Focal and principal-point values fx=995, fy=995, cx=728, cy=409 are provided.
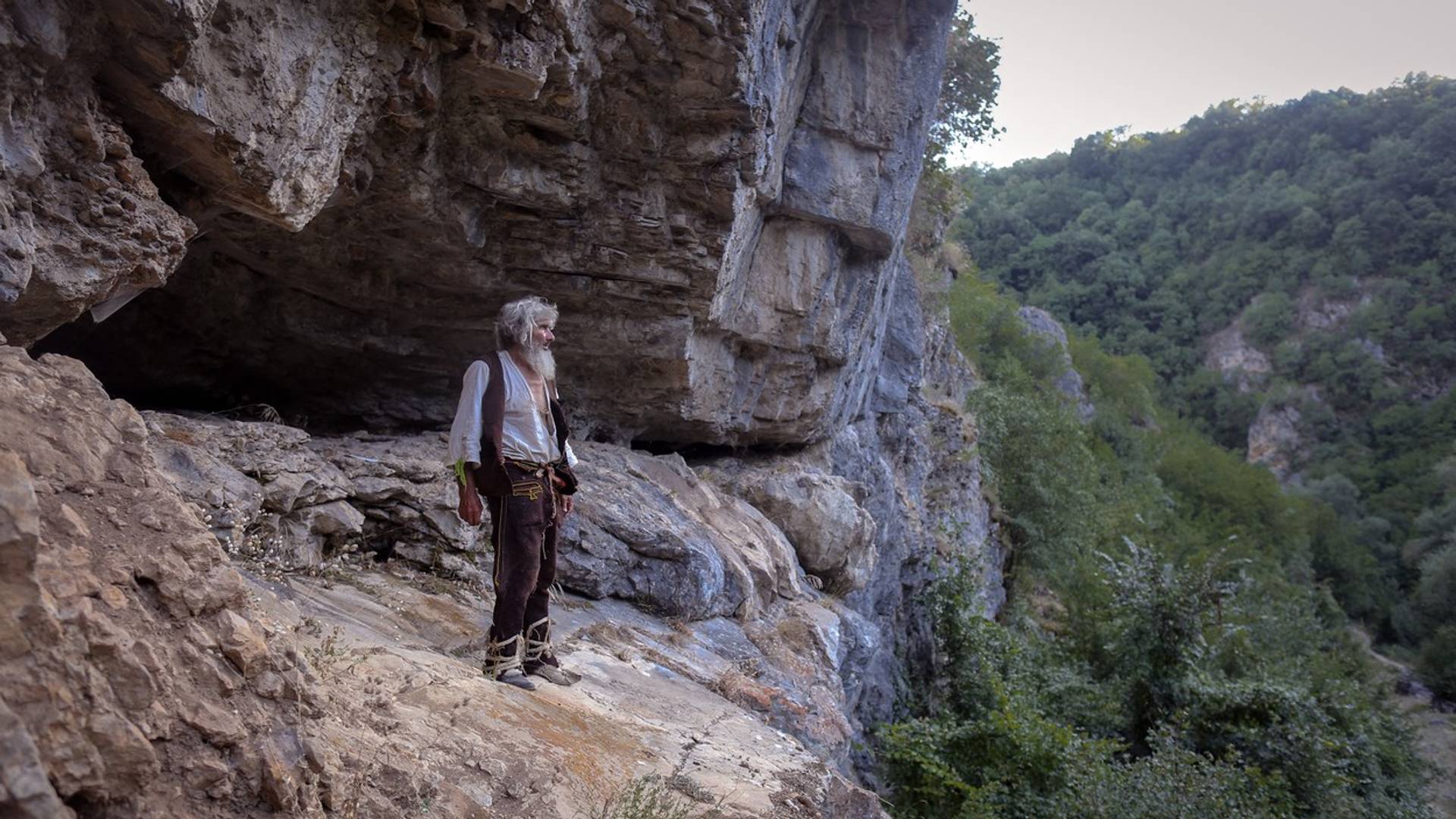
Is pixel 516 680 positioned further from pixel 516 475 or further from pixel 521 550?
pixel 516 475

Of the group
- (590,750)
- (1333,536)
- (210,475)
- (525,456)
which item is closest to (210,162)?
(210,475)

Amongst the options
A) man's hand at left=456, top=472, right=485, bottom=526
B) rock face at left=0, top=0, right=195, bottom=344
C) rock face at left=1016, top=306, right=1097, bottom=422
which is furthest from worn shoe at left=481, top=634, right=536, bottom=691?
rock face at left=1016, top=306, right=1097, bottom=422

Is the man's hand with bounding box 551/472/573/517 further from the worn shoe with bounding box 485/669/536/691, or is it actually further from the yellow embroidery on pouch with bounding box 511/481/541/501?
the worn shoe with bounding box 485/669/536/691

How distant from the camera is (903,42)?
8320 mm

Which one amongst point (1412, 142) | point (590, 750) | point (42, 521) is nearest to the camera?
point (42, 521)

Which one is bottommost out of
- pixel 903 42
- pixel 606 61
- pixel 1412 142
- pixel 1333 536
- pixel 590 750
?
pixel 1333 536

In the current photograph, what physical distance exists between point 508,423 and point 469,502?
1.14 feet

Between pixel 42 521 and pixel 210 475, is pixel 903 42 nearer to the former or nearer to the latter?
pixel 210 475

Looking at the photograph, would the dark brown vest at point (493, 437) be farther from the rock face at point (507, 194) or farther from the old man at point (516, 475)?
the rock face at point (507, 194)

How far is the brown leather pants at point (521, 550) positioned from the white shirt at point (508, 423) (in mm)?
73

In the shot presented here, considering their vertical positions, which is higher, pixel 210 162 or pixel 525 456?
pixel 210 162

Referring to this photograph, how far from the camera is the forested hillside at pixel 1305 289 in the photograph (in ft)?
123

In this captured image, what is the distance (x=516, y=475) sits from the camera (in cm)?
390

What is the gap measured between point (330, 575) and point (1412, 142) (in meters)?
62.6
